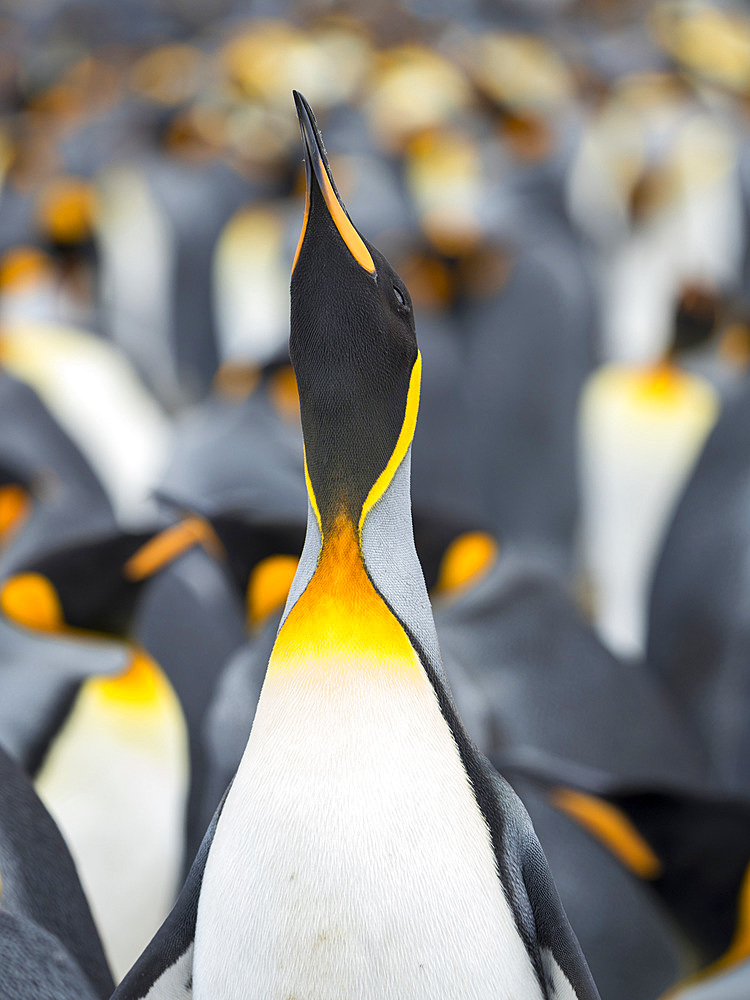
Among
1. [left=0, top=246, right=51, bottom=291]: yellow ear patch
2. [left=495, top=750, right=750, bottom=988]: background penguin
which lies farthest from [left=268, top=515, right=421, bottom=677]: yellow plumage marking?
[left=0, top=246, right=51, bottom=291]: yellow ear patch

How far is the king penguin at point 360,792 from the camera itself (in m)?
0.84

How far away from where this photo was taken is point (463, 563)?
178cm

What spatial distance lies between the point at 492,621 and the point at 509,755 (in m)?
0.31

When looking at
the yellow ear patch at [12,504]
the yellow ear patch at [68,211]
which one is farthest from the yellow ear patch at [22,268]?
the yellow ear patch at [12,504]

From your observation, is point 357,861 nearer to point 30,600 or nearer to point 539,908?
point 539,908

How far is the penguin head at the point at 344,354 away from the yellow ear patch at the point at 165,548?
2.55 feet

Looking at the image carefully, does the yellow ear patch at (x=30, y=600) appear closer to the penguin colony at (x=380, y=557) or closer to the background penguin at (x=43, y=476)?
the penguin colony at (x=380, y=557)

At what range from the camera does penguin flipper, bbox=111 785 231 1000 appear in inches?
36.2

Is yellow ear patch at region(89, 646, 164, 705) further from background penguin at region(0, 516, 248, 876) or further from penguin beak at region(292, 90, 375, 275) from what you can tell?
penguin beak at region(292, 90, 375, 275)

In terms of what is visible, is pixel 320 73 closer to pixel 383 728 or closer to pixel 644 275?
pixel 644 275

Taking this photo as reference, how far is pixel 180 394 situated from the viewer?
13.4ft

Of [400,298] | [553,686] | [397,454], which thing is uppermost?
[400,298]

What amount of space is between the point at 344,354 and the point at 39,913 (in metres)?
0.56

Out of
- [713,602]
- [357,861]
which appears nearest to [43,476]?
[713,602]
